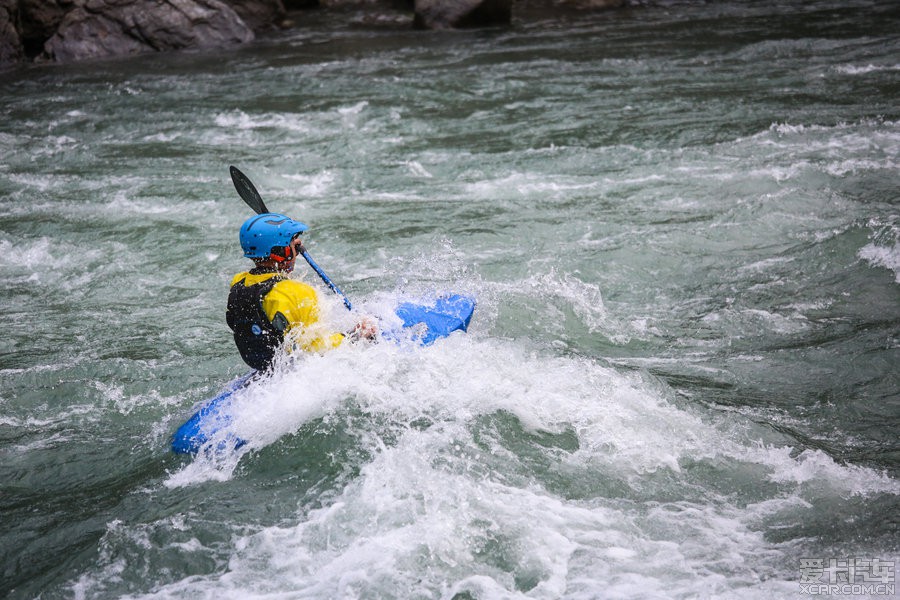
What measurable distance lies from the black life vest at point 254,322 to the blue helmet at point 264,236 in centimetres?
16

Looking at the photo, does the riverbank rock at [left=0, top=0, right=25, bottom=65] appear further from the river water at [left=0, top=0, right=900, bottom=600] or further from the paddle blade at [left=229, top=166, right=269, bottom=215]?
the paddle blade at [left=229, top=166, right=269, bottom=215]

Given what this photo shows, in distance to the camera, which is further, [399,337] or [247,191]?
[247,191]

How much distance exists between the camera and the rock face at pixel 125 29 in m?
15.3

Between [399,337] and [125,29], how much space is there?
13340 mm

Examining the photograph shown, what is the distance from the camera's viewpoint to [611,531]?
357cm

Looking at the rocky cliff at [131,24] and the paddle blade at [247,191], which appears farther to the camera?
the rocky cliff at [131,24]

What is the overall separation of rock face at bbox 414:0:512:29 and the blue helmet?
1302cm

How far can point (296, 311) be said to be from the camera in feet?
13.4

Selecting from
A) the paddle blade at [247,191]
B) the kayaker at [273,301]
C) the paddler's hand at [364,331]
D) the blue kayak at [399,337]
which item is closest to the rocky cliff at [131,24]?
the paddle blade at [247,191]

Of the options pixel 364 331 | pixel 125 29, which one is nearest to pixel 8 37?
pixel 125 29

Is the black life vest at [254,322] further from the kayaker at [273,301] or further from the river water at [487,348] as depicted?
the river water at [487,348]

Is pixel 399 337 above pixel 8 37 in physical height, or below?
below

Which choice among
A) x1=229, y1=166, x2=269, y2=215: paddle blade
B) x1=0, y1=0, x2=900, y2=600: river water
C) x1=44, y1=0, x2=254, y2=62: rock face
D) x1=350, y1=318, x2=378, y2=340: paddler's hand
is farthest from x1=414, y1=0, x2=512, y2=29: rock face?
x1=350, y1=318, x2=378, y2=340: paddler's hand

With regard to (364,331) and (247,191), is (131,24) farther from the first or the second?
(364,331)
